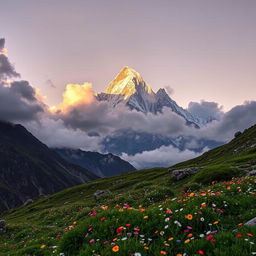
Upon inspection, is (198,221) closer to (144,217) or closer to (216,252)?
(144,217)

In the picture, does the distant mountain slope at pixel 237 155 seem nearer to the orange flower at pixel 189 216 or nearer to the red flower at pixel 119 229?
the orange flower at pixel 189 216

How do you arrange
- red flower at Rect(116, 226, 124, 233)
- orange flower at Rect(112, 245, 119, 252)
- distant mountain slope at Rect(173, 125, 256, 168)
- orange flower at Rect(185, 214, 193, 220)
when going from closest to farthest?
orange flower at Rect(112, 245, 119, 252), red flower at Rect(116, 226, 124, 233), orange flower at Rect(185, 214, 193, 220), distant mountain slope at Rect(173, 125, 256, 168)

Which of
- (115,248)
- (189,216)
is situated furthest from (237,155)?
(115,248)

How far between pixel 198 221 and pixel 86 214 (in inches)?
640

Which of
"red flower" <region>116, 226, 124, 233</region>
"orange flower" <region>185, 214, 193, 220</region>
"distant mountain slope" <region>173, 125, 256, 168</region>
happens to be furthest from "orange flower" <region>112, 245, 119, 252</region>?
"distant mountain slope" <region>173, 125, 256, 168</region>

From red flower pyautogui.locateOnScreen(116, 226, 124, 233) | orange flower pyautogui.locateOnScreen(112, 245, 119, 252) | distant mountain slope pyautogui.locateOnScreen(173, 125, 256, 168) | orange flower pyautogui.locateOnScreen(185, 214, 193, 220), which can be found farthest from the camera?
distant mountain slope pyautogui.locateOnScreen(173, 125, 256, 168)

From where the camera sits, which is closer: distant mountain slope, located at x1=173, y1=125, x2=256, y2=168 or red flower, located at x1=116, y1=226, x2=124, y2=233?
red flower, located at x1=116, y1=226, x2=124, y2=233

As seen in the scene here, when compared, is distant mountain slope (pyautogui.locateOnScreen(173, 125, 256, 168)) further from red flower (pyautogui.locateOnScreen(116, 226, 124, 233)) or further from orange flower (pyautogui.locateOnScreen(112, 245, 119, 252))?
orange flower (pyautogui.locateOnScreen(112, 245, 119, 252))

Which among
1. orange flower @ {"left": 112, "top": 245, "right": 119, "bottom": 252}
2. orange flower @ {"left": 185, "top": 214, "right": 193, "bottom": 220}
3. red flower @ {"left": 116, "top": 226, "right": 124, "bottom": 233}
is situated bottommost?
orange flower @ {"left": 185, "top": 214, "right": 193, "bottom": 220}

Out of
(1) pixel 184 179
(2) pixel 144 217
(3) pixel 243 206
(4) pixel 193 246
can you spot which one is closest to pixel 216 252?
(4) pixel 193 246

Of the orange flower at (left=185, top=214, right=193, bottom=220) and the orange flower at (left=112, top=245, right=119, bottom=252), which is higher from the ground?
the orange flower at (left=112, top=245, right=119, bottom=252)

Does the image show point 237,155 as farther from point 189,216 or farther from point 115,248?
point 115,248

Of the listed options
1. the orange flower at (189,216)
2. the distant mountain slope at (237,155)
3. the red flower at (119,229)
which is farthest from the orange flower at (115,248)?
the distant mountain slope at (237,155)

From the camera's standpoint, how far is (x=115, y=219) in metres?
8.59
